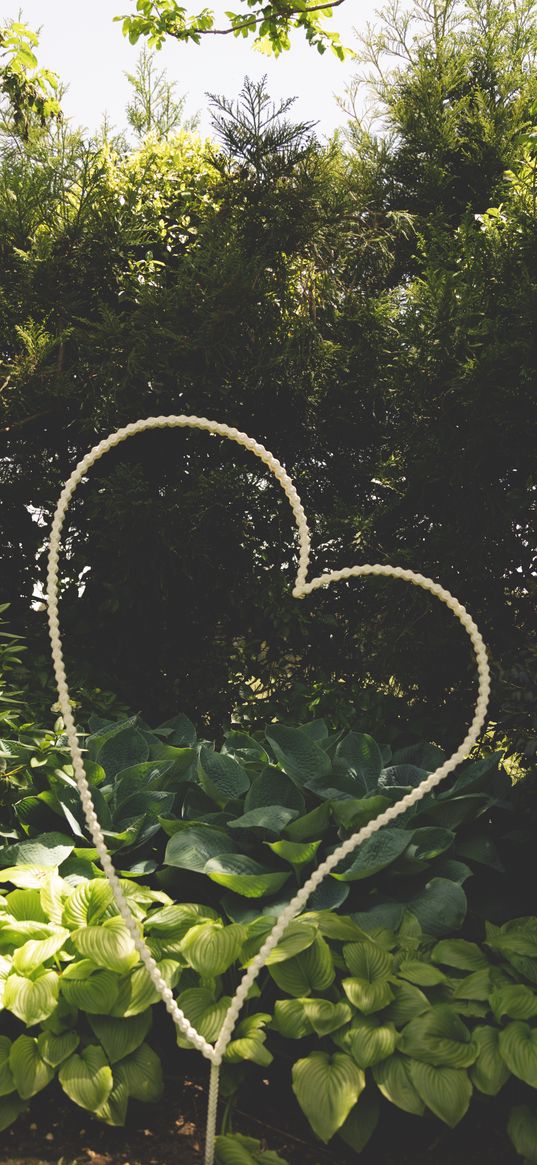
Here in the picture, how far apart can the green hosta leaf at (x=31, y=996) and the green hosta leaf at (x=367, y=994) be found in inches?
28.4

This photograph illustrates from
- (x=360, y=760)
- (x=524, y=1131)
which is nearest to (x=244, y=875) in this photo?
(x=360, y=760)

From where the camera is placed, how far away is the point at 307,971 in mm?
2438

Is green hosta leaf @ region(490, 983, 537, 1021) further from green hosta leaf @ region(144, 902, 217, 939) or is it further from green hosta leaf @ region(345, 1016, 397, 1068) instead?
green hosta leaf @ region(144, 902, 217, 939)

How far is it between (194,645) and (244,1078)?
2496 millimetres

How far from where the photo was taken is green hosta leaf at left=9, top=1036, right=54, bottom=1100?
221cm

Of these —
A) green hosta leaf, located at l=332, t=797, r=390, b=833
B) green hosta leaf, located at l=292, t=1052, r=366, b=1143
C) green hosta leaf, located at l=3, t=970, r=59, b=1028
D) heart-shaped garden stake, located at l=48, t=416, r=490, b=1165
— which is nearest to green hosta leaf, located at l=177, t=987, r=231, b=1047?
heart-shaped garden stake, located at l=48, t=416, r=490, b=1165

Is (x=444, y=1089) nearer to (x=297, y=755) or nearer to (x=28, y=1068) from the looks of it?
(x=28, y=1068)

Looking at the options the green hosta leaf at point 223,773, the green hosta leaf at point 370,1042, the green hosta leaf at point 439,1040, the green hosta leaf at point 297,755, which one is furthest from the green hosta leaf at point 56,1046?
the green hosta leaf at point 297,755

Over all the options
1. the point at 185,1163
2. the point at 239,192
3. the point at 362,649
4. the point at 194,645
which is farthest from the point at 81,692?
the point at 239,192

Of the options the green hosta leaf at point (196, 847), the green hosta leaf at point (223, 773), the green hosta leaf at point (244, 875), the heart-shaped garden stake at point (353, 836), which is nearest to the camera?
the heart-shaped garden stake at point (353, 836)

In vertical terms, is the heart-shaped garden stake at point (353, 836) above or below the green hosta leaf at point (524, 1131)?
above

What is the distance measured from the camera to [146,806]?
3098mm

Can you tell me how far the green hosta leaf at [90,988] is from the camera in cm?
232

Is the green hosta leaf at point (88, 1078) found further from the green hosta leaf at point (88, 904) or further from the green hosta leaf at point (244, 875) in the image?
the green hosta leaf at point (244, 875)
